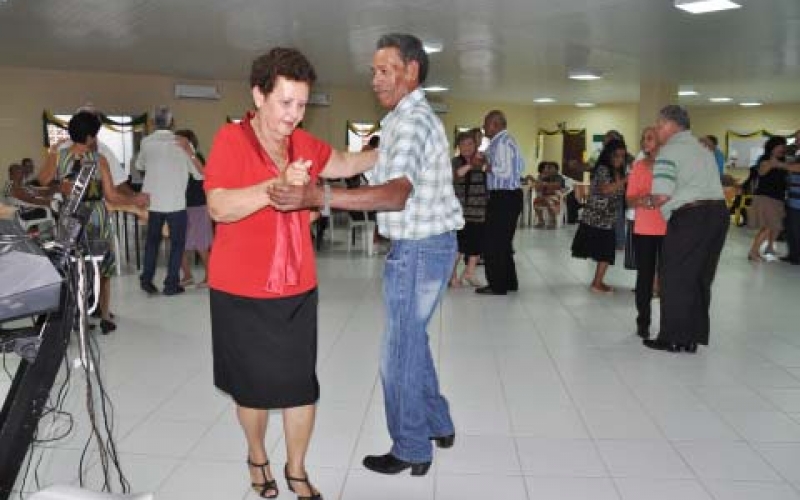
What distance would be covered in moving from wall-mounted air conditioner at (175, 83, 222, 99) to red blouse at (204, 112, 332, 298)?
11.5 m

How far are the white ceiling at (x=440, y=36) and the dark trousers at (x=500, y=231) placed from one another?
67.7 inches

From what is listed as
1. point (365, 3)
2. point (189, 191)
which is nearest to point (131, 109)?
point (189, 191)

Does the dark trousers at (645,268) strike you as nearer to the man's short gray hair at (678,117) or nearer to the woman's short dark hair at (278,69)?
the man's short gray hair at (678,117)

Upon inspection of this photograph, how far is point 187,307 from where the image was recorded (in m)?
5.59

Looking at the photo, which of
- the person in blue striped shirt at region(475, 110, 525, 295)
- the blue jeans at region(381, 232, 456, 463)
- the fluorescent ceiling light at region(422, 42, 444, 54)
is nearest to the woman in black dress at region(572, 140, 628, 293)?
the person in blue striped shirt at region(475, 110, 525, 295)

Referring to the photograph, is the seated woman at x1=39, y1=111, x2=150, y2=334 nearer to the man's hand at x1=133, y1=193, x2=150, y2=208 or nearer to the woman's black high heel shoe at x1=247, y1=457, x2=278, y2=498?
the man's hand at x1=133, y1=193, x2=150, y2=208

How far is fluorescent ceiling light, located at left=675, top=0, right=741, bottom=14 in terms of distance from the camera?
583cm

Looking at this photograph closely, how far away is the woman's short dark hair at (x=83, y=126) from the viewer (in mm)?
4441

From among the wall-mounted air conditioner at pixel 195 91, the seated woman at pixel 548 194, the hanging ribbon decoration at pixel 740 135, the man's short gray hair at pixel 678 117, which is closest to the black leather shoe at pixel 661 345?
the man's short gray hair at pixel 678 117

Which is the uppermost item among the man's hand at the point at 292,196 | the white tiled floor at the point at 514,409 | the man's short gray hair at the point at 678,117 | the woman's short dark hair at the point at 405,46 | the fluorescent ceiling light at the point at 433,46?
the fluorescent ceiling light at the point at 433,46

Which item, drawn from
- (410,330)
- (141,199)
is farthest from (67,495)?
(141,199)

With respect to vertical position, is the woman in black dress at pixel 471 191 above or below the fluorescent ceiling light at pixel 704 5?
below

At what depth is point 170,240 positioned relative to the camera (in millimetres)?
6031

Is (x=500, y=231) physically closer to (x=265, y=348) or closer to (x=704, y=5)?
(x=704, y=5)
